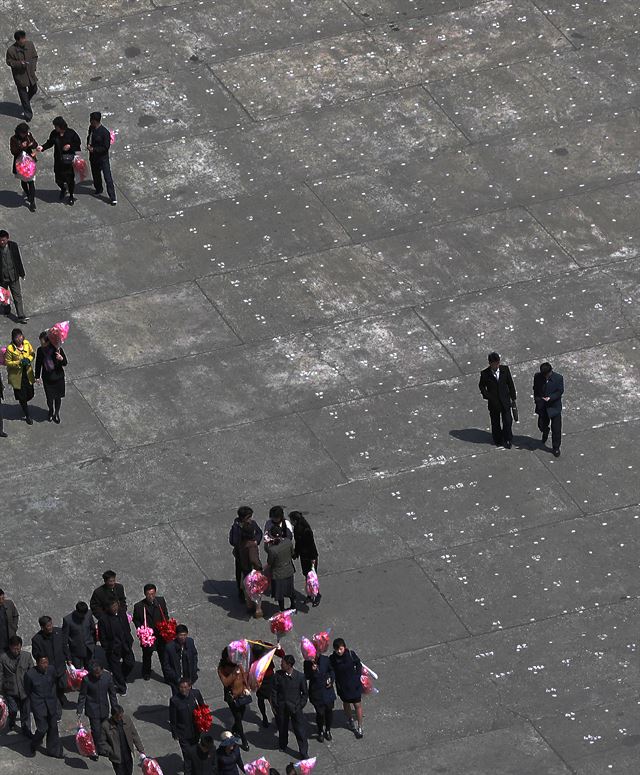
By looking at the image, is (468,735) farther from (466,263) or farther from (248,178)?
(248,178)

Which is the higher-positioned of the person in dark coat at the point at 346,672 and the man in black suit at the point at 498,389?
the person in dark coat at the point at 346,672

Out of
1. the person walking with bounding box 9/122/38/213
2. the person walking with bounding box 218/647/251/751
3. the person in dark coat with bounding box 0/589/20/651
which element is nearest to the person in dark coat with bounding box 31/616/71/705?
the person in dark coat with bounding box 0/589/20/651

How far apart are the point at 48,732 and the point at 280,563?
3140mm

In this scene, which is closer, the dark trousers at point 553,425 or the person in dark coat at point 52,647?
the person in dark coat at point 52,647

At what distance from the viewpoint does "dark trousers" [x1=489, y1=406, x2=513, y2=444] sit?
25.8 meters

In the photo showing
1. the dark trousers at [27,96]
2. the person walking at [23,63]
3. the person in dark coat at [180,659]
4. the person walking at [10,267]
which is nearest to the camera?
the person in dark coat at [180,659]

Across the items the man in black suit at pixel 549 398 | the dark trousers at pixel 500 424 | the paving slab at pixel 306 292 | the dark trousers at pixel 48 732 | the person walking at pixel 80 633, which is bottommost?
the paving slab at pixel 306 292

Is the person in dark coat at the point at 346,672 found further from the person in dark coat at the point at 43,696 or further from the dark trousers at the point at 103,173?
the dark trousers at the point at 103,173

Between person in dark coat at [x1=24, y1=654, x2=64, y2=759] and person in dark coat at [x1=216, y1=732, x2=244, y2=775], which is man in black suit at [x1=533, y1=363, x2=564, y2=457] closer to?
person in dark coat at [x1=216, y1=732, x2=244, y2=775]

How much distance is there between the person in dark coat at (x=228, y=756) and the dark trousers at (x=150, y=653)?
1.74 metres

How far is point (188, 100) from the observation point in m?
32.2

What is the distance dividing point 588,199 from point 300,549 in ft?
29.3

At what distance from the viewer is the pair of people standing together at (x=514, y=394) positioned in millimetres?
25547

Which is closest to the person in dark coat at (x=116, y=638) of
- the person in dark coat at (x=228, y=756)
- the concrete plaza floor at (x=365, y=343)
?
the concrete plaza floor at (x=365, y=343)
